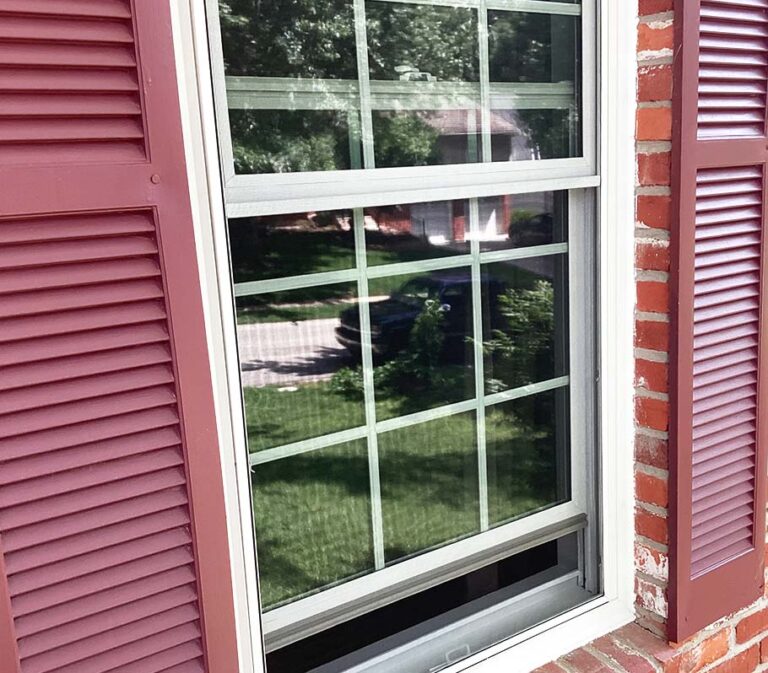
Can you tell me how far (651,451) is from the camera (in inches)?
70.6

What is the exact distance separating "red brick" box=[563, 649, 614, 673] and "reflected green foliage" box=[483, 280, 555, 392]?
64cm

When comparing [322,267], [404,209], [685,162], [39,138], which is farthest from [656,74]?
[39,138]

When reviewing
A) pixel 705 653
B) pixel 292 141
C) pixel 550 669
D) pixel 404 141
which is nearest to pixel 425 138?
pixel 404 141

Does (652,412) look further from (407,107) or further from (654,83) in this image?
(407,107)

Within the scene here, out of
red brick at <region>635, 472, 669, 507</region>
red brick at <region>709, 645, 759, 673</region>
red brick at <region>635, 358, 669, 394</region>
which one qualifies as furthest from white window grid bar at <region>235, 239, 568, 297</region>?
red brick at <region>709, 645, 759, 673</region>

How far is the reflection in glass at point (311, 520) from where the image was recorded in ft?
4.87

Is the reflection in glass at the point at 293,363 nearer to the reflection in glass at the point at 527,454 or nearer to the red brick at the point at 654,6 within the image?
the reflection in glass at the point at 527,454

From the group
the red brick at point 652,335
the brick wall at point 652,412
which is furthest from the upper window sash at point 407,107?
the red brick at point 652,335

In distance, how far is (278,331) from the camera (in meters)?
1.43

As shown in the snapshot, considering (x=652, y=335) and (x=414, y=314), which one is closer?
(x=414, y=314)

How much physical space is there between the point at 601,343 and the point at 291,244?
0.78 metres

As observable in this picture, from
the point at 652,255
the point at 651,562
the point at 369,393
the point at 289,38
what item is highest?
the point at 289,38

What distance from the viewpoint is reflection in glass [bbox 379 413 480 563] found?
162 cm

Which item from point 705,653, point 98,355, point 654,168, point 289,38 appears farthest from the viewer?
point 705,653
